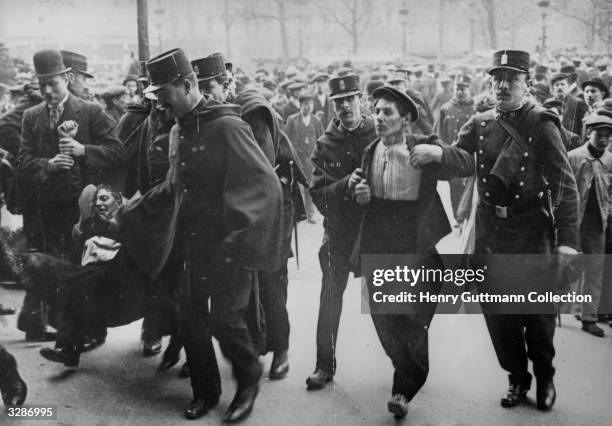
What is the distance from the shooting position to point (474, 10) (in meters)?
4.54

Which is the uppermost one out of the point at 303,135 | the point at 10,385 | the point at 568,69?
the point at 568,69

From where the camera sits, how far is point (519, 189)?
12.7 feet

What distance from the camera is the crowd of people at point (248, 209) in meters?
3.79

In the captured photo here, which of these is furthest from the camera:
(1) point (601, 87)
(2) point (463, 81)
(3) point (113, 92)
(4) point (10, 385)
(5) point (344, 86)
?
(2) point (463, 81)

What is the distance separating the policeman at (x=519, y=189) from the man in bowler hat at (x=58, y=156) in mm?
2205

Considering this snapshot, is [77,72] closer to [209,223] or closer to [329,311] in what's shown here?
[209,223]

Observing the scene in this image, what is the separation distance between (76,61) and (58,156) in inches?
33.4

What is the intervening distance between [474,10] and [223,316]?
8.08ft

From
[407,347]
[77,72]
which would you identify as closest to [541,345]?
[407,347]

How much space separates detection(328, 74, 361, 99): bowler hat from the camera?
432 centimetres

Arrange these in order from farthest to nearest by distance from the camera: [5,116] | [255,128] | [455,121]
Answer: [455,121] < [5,116] < [255,128]

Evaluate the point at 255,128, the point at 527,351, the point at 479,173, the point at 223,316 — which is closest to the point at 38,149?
the point at 255,128

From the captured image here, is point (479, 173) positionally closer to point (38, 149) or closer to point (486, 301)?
point (486, 301)

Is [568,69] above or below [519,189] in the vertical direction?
above
